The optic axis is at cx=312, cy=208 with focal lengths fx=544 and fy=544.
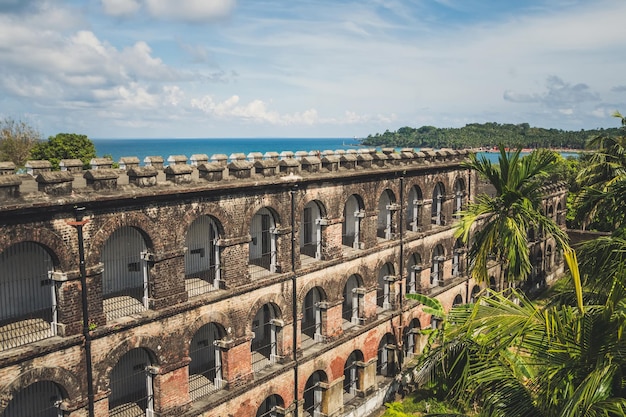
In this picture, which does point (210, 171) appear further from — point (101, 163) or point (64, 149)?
point (64, 149)

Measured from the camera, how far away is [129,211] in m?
18.6

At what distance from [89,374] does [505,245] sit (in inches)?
562

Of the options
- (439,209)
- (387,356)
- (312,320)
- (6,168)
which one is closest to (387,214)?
(439,209)

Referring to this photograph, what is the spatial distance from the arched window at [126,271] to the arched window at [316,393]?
36.5 feet

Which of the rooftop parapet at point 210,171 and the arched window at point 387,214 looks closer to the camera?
the rooftop parapet at point 210,171

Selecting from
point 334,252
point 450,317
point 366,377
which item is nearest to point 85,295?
point 450,317

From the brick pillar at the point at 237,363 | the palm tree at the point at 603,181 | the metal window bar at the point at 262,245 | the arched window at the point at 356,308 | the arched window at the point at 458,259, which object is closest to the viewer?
the palm tree at the point at 603,181

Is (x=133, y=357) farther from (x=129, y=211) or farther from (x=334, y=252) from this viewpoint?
(x=334, y=252)

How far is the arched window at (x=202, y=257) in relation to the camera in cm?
2233

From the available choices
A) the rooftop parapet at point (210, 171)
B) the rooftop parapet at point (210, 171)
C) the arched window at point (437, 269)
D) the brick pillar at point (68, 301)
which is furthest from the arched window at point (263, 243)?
the arched window at point (437, 269)

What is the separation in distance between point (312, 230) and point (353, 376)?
887cm

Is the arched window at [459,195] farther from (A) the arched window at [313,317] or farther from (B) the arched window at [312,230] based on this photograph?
(A) the arched window at [313,317]

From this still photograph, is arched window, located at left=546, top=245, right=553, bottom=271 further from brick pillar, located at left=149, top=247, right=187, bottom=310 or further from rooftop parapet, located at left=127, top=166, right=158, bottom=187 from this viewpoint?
rooftop parapet, located at left=127, top=166, right=158, bottom=187

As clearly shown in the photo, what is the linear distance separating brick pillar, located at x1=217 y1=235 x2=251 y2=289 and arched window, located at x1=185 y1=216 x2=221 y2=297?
280 millimetres
